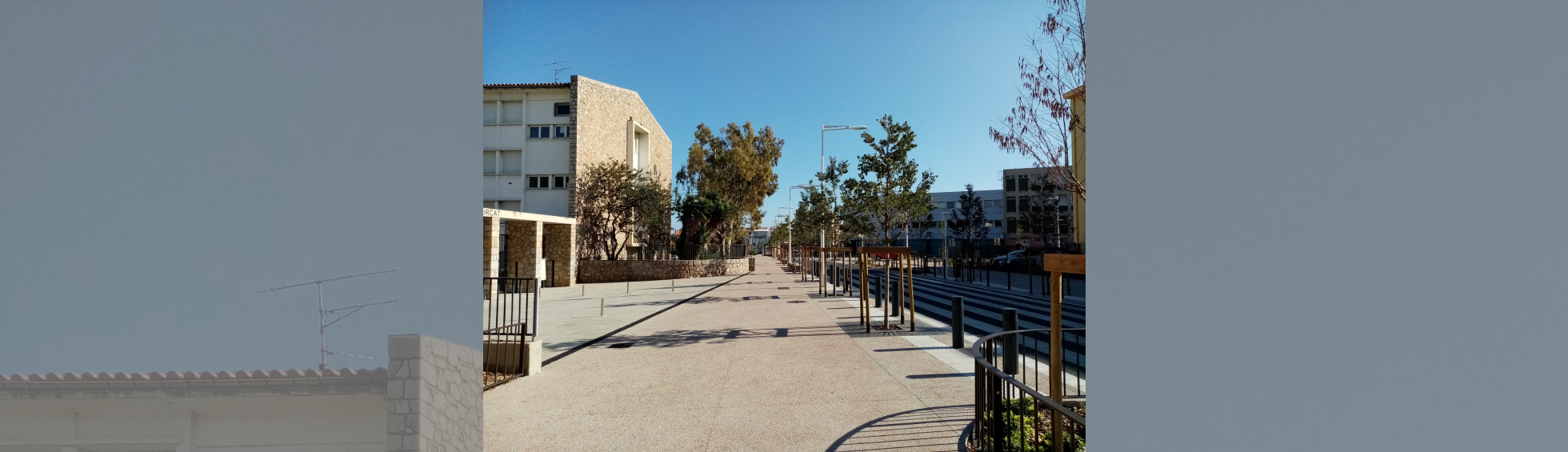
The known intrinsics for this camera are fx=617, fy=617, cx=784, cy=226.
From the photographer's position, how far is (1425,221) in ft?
4.74

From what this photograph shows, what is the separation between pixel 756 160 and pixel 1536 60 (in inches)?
1358

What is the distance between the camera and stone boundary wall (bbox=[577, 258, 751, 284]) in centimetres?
2756

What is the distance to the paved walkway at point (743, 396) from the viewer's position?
4.51 meters

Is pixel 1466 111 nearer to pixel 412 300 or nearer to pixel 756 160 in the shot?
pixel 412 300

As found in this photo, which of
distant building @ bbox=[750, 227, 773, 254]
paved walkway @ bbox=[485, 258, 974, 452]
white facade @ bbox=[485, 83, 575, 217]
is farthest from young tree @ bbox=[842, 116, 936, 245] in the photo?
distant building @ bbox=[750, 227, 773, 254]

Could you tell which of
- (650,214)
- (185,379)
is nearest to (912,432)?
(185,379)

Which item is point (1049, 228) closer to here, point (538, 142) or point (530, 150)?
point (538, 142)

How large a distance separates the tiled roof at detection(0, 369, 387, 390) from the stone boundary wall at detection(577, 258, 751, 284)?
74.0 feet

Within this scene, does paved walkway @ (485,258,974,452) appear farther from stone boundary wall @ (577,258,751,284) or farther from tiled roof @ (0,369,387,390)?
stone boundary wall @ (577,258,751,284)

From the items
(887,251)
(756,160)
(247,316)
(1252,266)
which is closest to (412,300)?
(247,316)

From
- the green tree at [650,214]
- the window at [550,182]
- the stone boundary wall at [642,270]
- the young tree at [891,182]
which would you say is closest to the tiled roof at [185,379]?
the young tree at [891,182]

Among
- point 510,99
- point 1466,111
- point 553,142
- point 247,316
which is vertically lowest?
point 247,316

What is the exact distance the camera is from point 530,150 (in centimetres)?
2753

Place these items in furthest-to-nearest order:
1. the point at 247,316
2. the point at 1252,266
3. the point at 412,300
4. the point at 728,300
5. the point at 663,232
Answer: the point at 663,232 → the point at 728,300 → the point at 247,316 → the point at 412,300 → the point at 1252,266
